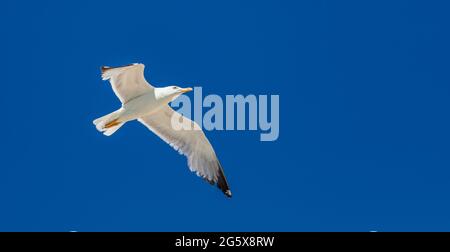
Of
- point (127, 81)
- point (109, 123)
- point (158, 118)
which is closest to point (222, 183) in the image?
point (158, 118)

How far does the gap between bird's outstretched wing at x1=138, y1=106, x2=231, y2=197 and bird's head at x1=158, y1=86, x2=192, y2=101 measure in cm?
100

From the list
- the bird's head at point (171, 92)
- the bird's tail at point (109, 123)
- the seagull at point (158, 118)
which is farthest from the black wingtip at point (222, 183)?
the bird's tail at point (109, 123)

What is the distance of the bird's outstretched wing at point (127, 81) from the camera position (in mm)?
10203

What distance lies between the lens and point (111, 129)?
1074 centimetres

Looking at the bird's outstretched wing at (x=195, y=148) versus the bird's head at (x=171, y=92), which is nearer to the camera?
the bird's head at (x=171, y=92)

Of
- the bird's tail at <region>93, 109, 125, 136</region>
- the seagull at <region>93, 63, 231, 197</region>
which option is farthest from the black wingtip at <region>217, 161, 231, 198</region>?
the bird's tail at <region>93, 109, 125, 136</region>

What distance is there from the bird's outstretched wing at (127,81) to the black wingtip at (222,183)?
1.78 metres

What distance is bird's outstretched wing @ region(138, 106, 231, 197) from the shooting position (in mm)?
11453

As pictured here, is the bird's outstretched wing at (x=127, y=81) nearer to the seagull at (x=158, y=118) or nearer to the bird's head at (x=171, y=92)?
the seagull at (x=158, y=118)
